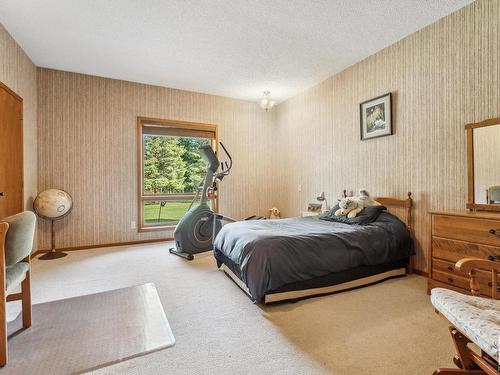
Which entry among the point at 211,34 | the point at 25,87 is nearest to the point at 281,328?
the point at 211,34

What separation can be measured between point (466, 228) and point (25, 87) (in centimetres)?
517

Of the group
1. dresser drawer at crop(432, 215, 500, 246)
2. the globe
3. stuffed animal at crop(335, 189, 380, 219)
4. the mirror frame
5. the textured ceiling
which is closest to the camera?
dresser drawer at crop(432, 215, 500, 246)

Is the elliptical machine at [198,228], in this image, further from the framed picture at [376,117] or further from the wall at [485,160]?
the wall at [485,160]

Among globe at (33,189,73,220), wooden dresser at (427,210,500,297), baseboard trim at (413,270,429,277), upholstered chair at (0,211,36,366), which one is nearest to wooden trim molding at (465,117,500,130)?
wooden dresser at (427,210,500,297)

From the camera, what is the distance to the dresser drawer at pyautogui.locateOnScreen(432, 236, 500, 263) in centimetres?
191

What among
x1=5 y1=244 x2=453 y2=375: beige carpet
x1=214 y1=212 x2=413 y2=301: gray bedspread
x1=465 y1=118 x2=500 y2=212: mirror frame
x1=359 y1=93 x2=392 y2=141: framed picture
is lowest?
x1=5 y1=244 x2=453 y2=375: beige carpet

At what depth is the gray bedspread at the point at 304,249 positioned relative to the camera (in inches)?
80.9

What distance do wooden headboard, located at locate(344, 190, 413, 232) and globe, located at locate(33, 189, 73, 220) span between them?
4240 millimetres

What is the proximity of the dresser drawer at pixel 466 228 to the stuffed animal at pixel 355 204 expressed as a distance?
847 millimetres

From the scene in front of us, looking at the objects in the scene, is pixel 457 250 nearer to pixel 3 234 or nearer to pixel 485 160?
pixel 485 160

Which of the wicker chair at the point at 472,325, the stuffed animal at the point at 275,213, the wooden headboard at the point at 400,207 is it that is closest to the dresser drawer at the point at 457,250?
the wooden headboard at the point at 400,207

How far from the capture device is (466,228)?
203 cm

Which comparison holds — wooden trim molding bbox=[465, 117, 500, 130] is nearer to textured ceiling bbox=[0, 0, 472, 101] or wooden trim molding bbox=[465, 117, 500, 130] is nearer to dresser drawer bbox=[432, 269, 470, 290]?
textured ceiling bbox=[0, 0, 472, 101]

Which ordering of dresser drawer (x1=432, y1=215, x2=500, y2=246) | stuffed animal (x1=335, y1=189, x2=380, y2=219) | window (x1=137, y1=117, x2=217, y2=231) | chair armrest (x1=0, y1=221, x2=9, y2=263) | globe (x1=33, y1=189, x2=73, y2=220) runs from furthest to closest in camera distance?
window (x1=137, y1=117, x2=217, y2=231) → globe (x1=33, y1=189, x2=73, y2=220) → stuffed animal (x1=335, y1=189, x2=380, y2=219) → dresser drawer (x1=432, y1=215, x2=500, y2=246) → chair armrest (x1=0, y1=221, x2=9, y2=263)
